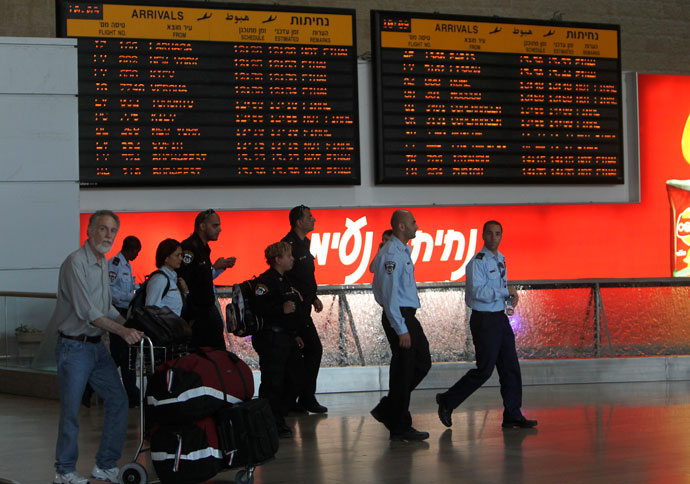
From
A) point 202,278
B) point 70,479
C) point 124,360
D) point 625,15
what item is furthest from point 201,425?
point 625,15

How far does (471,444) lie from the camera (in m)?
6.77

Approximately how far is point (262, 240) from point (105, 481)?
241 inches

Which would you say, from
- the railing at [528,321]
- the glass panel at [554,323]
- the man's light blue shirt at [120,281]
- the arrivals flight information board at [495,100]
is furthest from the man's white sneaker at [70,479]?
the arrivals flight information board at [495,100]

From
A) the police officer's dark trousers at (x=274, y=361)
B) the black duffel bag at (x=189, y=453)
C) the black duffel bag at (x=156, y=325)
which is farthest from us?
the police officer's dark trousers at (x=274, y=361)

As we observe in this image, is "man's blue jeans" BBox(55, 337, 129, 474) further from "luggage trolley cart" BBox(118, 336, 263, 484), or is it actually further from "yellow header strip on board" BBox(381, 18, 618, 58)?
"yellow header strip on board" BBox(381, 18, 618, 58)

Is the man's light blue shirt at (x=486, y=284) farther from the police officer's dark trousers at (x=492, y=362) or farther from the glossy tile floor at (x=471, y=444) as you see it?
the glossy tile floor at (x=471, y=444)

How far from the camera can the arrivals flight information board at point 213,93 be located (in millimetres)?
10367

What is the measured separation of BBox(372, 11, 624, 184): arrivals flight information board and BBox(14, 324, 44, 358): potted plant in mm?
4131

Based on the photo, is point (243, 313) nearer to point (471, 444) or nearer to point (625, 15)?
point (471, 444)

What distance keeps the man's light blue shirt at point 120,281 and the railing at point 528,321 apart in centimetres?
125

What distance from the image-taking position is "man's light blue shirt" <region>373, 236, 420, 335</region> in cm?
689

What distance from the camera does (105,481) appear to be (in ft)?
18.9

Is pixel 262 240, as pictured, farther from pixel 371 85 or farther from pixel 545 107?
pixel 545 107

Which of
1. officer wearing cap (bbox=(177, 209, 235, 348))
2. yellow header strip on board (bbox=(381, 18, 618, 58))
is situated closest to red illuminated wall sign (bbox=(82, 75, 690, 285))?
yellow header strip on board (bbox=(381, 18, 618, 58))
